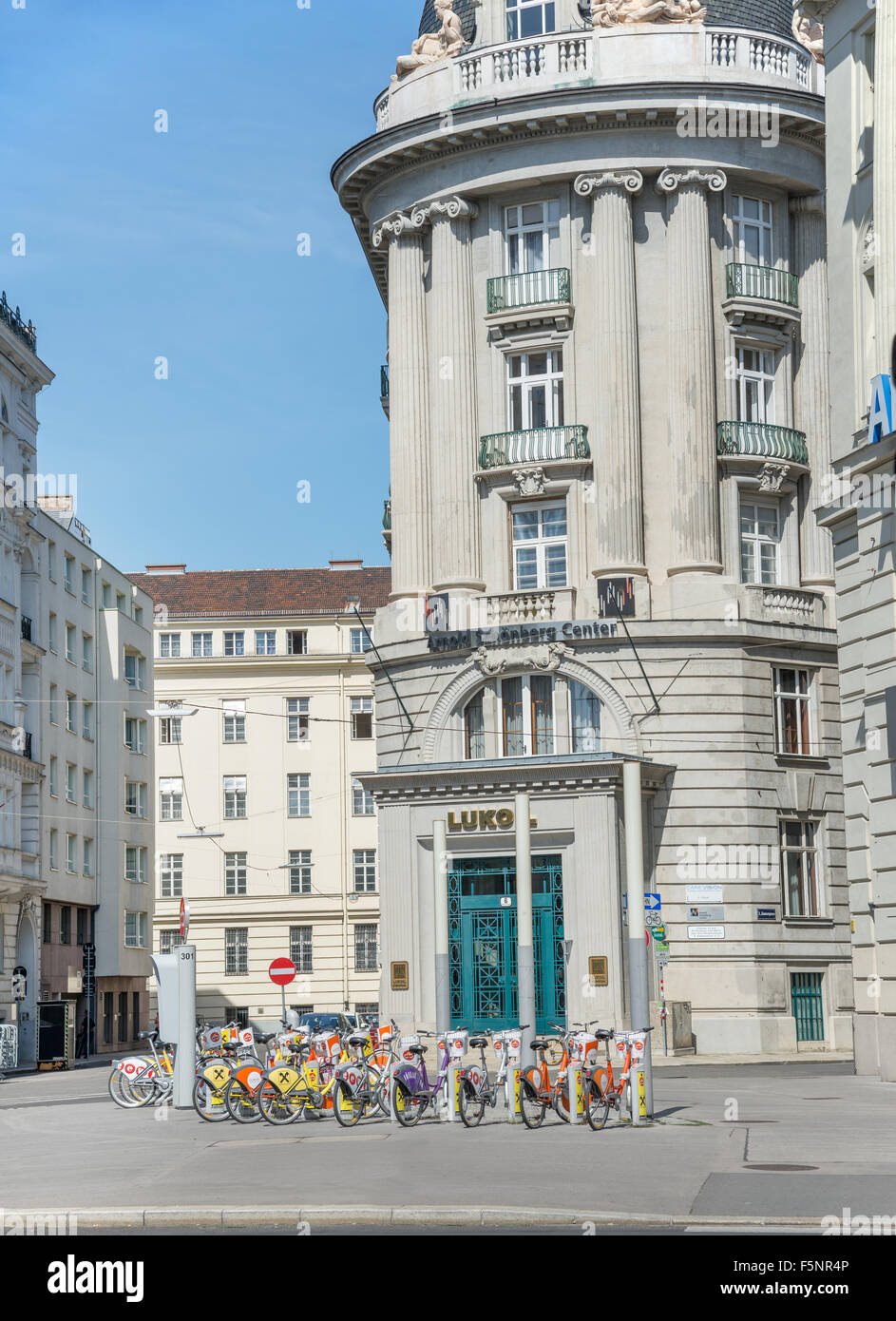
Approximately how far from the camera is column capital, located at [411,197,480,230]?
168ft

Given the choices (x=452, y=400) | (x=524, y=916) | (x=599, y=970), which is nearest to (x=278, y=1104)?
(x=524, y=916)

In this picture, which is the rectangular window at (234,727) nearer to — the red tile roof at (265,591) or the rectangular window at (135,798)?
the red tile roof at (265,591)

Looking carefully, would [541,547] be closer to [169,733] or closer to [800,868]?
[800,868]

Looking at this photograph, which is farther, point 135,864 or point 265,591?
point 265,591

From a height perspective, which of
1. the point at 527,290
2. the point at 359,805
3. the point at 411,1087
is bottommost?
the point at 411,1087

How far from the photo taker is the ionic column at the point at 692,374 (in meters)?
48.5

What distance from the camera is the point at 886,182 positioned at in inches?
1278

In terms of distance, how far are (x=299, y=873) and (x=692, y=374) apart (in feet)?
173

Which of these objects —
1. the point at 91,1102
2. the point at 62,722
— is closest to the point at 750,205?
the point at 91,1102

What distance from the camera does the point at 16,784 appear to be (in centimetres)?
6581

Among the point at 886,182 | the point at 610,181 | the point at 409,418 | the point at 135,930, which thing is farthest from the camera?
the point at 135,930

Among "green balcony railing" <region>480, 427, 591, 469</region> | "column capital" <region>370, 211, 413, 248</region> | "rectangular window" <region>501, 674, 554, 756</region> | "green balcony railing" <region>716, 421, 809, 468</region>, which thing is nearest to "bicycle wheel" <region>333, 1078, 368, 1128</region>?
Answer: "rectangular window" <region>501, 674, 554, 756</region>

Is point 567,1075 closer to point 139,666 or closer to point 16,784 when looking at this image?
point 16,784
